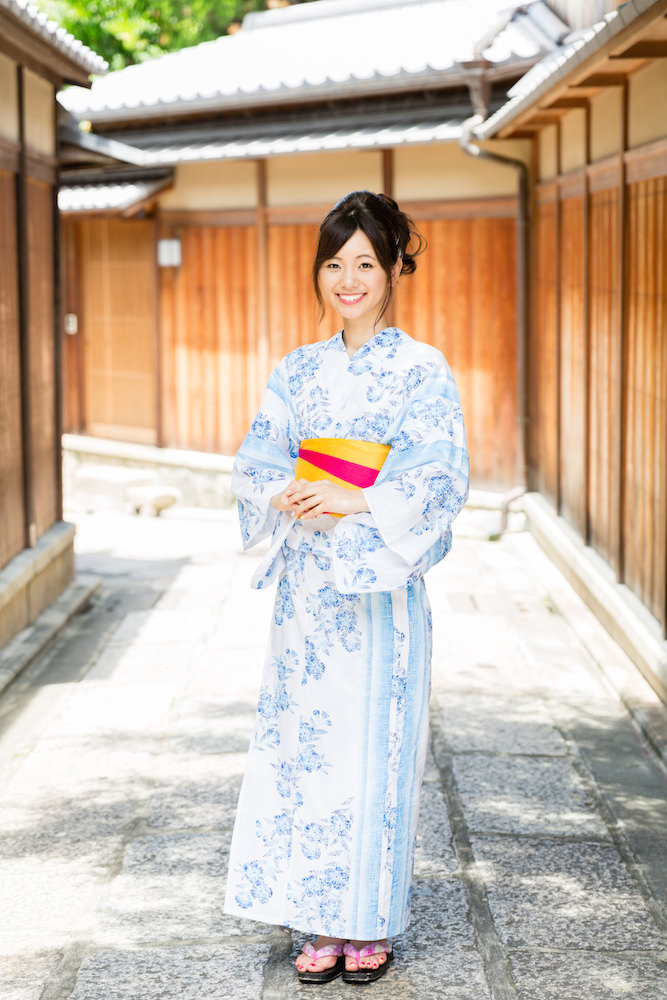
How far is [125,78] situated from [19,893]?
44.1 ft

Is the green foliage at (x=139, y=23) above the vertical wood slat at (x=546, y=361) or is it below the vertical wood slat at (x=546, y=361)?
above

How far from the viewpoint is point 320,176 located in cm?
1235

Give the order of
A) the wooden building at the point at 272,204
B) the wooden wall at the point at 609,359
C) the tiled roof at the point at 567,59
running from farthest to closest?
the wooden building at the point at 272,204
the wooden wall at the point at 609,359
the tiled roof at the point at 567,59

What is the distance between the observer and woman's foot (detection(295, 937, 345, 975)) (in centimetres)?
357

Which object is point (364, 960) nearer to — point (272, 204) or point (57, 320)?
point (57, 320)

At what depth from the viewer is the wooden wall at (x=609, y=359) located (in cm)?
647

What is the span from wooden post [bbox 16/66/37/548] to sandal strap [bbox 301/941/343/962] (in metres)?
4.69

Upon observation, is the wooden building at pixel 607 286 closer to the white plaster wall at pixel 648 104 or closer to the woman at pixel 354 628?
the white plaster wall at pixel 648 104

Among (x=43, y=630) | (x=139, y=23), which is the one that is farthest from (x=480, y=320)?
(x=139, y=23)

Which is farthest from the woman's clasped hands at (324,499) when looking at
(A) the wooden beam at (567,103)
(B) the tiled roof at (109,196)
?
(B) the tiled roof at (109,196)

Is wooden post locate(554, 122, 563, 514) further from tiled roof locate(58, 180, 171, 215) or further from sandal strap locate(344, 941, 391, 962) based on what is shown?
sandal strap locate(344, 941, 391, 962)

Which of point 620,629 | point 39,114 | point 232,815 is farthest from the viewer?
point 39,114

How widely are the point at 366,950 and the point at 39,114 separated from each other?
6.22 metres

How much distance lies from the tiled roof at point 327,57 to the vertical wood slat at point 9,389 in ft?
15.2
